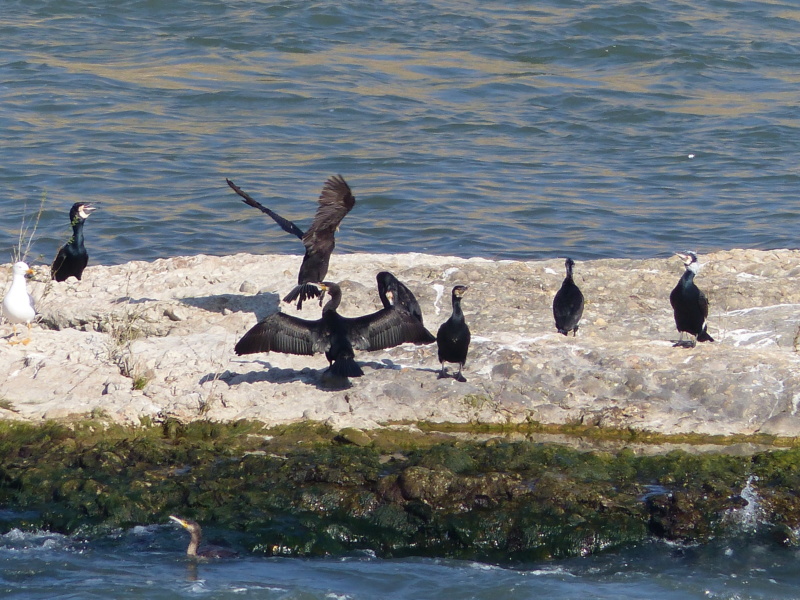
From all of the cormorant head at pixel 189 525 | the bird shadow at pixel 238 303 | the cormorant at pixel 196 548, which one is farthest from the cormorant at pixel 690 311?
the cormorant head at pixel 189 525

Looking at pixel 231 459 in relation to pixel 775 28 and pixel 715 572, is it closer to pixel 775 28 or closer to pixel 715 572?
pixel 715 572

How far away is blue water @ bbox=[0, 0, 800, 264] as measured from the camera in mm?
15227

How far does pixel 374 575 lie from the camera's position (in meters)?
6.15

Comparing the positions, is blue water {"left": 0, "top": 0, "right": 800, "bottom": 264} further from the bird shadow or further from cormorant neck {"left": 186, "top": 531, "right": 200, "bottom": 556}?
cormorant neck {"left": 186, "top": 531, "right": 200, "bottom": 556}

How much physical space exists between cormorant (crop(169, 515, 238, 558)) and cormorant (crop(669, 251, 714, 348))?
3.84m

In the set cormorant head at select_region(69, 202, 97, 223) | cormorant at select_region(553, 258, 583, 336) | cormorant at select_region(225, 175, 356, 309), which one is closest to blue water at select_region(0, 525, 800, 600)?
cormorant at select_region(553, 258, 583, 336)

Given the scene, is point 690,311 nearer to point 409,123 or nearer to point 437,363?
point 437,363

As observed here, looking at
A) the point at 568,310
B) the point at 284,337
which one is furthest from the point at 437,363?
the point at 284,337

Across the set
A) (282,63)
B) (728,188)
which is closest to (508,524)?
(728,188)

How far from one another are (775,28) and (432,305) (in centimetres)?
1775

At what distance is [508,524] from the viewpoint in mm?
6375

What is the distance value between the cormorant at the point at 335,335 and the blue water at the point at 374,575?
183 centimetres

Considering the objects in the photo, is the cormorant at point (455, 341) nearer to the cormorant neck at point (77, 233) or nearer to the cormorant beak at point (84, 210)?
the cormorant neck at point (77, 233)

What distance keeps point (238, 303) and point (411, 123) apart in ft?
34.0
